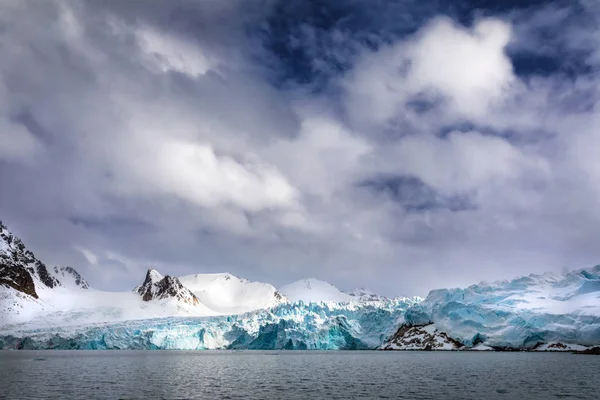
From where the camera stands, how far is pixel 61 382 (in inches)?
1972

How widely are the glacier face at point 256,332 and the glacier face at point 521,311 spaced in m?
16.5

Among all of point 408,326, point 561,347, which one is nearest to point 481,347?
point 561,347

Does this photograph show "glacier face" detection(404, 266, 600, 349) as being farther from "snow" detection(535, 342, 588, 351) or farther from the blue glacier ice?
"snow" detection(535, 342, 588, 351)

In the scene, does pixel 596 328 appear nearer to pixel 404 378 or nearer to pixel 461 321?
pixel 461 321

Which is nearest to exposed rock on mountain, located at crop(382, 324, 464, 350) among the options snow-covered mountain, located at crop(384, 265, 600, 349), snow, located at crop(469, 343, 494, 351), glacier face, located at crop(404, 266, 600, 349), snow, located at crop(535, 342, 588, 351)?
snow-covered mountain, located at crop(384, 265, 600, 349)

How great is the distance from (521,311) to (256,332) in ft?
276

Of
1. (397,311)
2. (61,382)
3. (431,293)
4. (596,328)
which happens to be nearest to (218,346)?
(397,311)

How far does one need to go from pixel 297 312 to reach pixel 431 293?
45552 mm

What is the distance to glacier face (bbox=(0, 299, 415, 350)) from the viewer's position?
155m

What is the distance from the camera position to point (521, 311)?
405ft

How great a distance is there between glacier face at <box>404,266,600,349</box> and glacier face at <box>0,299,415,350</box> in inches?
650

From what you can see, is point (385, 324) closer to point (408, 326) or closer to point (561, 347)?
point (408, 326)

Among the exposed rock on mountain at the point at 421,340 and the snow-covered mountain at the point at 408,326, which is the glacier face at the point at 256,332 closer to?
the snow-covered mountain at the point at 408,326

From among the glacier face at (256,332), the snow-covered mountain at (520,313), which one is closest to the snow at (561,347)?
the snow-covered mountain at (520,313)
